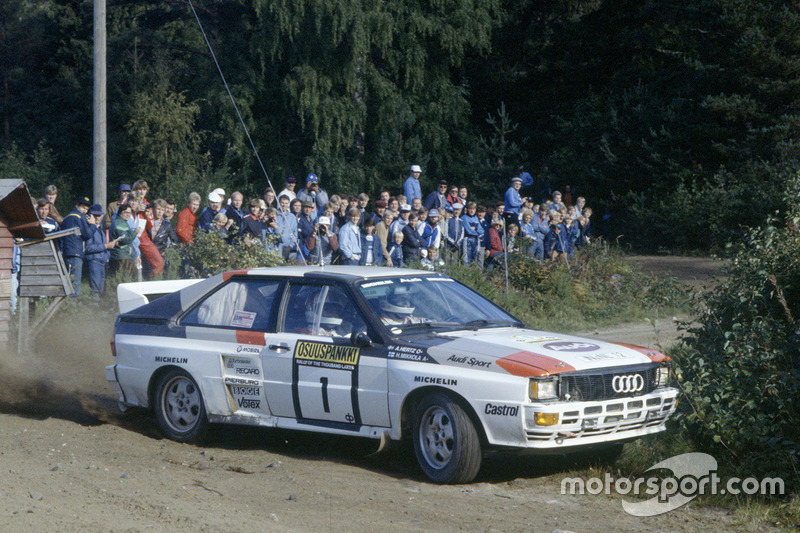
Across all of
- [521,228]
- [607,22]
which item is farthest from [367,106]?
[521,228]

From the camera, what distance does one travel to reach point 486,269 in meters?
17.3

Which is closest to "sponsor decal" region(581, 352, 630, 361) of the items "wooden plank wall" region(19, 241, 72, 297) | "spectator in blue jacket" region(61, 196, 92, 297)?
"wooden plank wall" region(19, 241, 72, 297)

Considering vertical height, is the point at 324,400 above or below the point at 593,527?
above

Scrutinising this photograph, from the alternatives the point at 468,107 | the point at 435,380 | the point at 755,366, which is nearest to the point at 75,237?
the point at 435,380

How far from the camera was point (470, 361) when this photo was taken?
6.88 m

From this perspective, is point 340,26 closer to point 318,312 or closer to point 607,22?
point 607,22

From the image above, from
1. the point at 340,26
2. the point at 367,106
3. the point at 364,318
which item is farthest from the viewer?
the point at 367,106

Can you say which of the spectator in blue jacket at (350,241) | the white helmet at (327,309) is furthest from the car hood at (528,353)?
the spectator in blue jacket at (350,241)

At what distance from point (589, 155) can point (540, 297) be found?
16.6m

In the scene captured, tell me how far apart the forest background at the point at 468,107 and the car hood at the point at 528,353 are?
1873 cm

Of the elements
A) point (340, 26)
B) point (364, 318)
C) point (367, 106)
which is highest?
point (340, 26)

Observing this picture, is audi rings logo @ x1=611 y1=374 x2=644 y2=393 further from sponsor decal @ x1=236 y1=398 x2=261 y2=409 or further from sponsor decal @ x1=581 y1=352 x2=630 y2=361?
sponsor decal @ x1=236 y1=398 x2=261 y2=409

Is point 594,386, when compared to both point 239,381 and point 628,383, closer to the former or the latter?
point 628,383

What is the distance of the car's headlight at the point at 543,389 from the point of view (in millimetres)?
6574
